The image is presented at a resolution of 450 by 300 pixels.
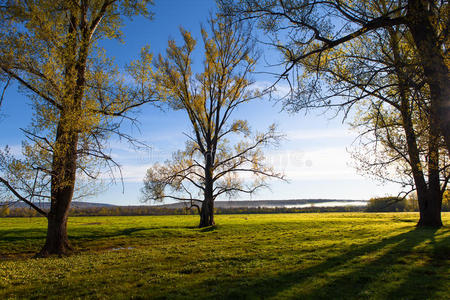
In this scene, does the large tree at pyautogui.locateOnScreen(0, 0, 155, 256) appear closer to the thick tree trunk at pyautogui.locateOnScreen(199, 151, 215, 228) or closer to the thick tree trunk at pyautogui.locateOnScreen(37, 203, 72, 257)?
the thick tree trunk at pyautogui.locateOnScreen(37, 203, 72, 257)

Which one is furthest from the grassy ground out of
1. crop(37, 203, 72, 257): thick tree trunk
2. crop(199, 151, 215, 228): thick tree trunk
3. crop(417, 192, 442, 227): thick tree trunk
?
crop(199, 151, 215, 228): thick tree trunk

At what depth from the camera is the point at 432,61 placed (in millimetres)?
7992

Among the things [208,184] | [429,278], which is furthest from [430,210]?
[208,184]

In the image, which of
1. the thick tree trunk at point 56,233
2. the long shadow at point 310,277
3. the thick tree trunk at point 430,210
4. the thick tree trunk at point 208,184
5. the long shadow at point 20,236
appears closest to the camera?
the long shadow at point 310,277

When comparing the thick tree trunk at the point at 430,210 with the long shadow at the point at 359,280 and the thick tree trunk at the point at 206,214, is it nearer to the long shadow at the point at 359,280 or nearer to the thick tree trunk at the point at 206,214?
the long shadow at the point at 359,280

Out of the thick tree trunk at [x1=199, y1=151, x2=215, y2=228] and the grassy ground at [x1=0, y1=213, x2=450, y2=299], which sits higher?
the thick tree trunk at [x1=199, y1=151, x2=215, y2=228]

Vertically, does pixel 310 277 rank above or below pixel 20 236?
above

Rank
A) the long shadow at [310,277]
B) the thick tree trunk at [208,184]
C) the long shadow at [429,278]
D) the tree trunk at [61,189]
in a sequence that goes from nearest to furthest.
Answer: the long shadow at [429,278] < the long shadow at [310,277] < the tree trunk at [61,189] < the thick tree trunk at [208,184]

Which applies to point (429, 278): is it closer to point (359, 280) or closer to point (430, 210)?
point (359, 280)

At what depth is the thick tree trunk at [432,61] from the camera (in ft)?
26.2

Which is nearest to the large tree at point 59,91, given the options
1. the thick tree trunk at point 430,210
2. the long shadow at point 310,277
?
the long shadow at point 310,277

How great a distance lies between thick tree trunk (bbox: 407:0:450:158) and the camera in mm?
7988

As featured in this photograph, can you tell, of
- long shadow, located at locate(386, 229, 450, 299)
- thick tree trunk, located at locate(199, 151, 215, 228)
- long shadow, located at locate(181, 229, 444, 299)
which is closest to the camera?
long shadow, located at locate(386, 229, 450, 299)

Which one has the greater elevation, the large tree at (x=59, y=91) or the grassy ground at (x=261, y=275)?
the large tree at (x=59, y=91)
